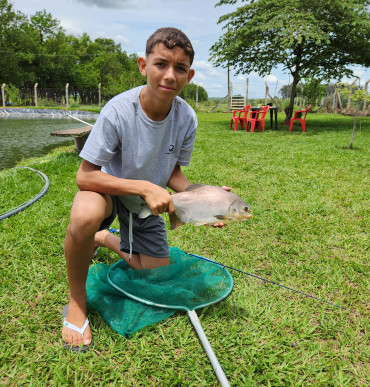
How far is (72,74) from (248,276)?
2168 inches

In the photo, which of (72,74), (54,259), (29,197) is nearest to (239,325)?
(54,259)

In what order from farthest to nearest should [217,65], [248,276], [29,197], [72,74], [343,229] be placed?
[72,74] → [217,65] → [29,197] → [343,229] → [248,276]

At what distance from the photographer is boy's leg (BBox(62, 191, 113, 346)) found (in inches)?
71.3

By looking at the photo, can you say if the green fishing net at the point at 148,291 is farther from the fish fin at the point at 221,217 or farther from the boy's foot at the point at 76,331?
the fish fin at the point at 221,217

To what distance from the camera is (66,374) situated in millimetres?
1670

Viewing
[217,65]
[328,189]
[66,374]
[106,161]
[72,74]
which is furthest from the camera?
[72,74]

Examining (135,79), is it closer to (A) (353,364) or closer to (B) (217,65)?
(B) (217,65)

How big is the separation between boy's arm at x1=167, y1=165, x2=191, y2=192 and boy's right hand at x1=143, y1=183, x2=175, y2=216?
0.54 meters

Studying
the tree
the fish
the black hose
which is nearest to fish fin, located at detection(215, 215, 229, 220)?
the fish

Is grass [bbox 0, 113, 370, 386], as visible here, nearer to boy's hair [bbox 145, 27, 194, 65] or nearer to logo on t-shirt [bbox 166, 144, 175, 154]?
logo on t-shirt [bbox 166, 144, 175, 154]

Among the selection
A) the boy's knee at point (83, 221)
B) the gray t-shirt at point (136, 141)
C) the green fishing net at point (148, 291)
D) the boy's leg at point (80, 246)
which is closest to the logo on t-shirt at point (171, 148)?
the gray t-shirt at point (136, 141)

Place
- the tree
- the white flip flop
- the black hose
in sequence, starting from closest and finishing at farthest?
1. the white flip flop
2. the black hose
3. the tree

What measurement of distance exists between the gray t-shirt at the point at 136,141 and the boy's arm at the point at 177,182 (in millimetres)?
66

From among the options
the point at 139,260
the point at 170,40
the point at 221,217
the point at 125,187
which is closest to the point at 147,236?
the point at 139,260
